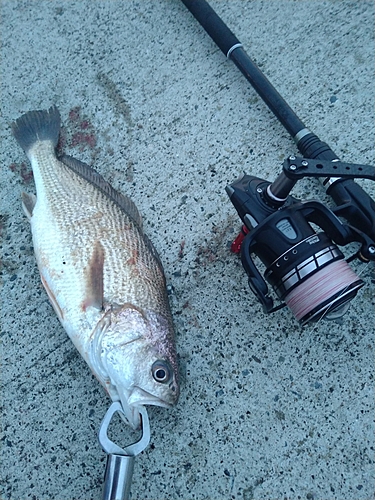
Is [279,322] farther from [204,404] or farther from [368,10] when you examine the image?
[368,10]

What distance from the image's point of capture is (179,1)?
3002mm

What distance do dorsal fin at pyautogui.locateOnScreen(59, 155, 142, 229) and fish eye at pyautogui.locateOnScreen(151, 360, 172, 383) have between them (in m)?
0.81

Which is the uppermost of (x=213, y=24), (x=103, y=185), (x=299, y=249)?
(x=213, y=24)

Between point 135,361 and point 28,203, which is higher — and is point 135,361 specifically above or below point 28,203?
below

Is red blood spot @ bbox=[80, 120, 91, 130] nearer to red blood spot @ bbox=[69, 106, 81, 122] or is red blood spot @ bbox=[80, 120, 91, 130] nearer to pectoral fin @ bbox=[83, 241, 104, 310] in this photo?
red blood spot @ bbox=[69, 106, 81, 122]

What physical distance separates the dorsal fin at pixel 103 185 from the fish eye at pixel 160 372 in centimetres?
81

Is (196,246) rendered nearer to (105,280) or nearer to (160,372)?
(105,280)

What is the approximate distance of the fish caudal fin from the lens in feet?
8.30

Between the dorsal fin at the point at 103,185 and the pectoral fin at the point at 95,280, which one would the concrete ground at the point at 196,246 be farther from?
the pectoral fin at the point at 95,280

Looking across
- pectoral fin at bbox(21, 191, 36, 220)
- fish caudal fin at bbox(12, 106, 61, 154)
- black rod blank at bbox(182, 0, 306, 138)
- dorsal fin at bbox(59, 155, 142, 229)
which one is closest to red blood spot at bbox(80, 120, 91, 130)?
fish caudal fin at bbox(12, 106, 61, 154)

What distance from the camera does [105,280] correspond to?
2047 mm

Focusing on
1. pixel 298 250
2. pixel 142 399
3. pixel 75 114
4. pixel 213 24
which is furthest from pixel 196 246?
pixel 213 24

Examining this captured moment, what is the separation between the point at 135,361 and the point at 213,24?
2209 millimetres

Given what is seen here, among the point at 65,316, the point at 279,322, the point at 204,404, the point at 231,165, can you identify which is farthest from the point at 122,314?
the point at 231,165
